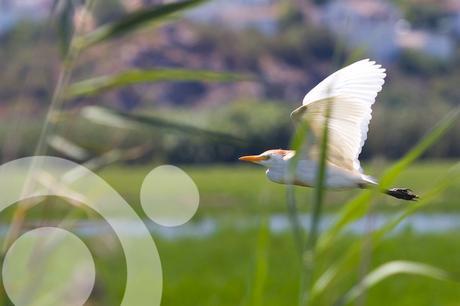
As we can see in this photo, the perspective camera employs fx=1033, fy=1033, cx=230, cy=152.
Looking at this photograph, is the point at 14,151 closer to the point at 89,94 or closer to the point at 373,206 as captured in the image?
the point at 89,94

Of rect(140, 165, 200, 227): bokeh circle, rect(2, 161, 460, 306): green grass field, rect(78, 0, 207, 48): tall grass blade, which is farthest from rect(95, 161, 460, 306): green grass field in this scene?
rect(78, 0, 207, 48): tall grass blade

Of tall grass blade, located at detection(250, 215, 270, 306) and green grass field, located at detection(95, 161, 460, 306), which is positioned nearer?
tall grass blade, located at detection(250, 215, 270, 306)

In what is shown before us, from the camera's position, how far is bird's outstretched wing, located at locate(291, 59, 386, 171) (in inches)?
25.5

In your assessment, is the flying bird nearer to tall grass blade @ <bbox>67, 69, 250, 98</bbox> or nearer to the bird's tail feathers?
the bird's tail feathers

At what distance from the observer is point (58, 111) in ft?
3.84

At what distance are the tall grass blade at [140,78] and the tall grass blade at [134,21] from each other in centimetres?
5

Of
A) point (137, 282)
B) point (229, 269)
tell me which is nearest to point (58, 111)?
point (137, 282)

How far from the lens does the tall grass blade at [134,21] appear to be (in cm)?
105

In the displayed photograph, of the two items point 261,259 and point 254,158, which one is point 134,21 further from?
point 254,158

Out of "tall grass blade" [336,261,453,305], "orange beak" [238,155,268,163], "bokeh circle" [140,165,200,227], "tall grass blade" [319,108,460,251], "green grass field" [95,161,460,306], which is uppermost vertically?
"orange beak" [238,155,268,163]

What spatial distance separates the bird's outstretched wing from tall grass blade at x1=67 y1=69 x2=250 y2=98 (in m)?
0.38

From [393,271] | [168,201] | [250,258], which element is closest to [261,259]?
[393,271]

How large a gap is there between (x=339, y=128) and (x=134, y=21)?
516 millimetres

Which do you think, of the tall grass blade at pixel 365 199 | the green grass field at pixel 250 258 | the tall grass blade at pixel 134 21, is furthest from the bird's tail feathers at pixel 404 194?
the green grass field at pixel 250 258
